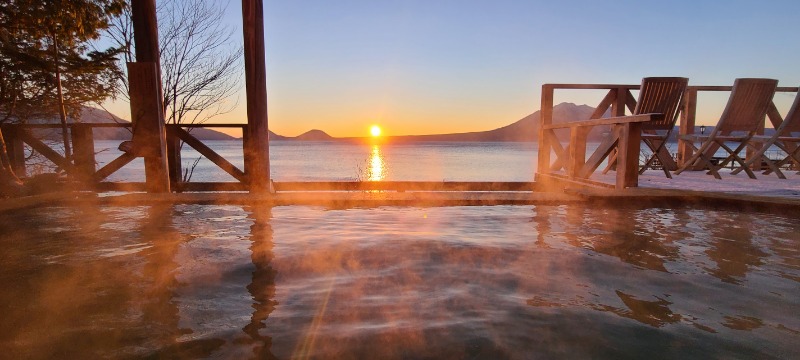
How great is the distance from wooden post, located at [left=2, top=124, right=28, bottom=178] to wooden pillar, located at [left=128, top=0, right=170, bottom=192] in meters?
2.63

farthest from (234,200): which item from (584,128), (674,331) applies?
(584,128)

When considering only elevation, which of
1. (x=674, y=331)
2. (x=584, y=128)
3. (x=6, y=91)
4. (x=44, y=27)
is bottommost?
(x=674, y=331)

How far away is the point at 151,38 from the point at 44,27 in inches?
121

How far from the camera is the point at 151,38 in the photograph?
5098 mm

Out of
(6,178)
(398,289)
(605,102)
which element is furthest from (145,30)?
(605,102)

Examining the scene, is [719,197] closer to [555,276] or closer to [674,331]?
[555,276]

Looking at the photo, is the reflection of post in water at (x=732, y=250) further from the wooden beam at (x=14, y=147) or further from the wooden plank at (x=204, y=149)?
the wooden beam at (x=14, y=147)

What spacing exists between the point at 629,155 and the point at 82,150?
8.02 m

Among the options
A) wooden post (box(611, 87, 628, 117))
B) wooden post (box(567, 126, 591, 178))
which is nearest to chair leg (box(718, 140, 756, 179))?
wooden post (box(611, 87, 628, 117))

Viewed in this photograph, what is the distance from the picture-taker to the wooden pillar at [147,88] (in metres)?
5.02

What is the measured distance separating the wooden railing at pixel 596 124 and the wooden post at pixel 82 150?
7.63 m

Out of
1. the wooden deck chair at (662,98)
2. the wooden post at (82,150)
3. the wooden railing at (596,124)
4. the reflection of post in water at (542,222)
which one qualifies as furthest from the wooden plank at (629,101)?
the wooden post at (82,150)

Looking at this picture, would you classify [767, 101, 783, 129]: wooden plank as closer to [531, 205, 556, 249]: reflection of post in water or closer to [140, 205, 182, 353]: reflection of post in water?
[531, 205, 556, 249]: reflection of post in water

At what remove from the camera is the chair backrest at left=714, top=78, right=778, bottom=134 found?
713 centimetres
